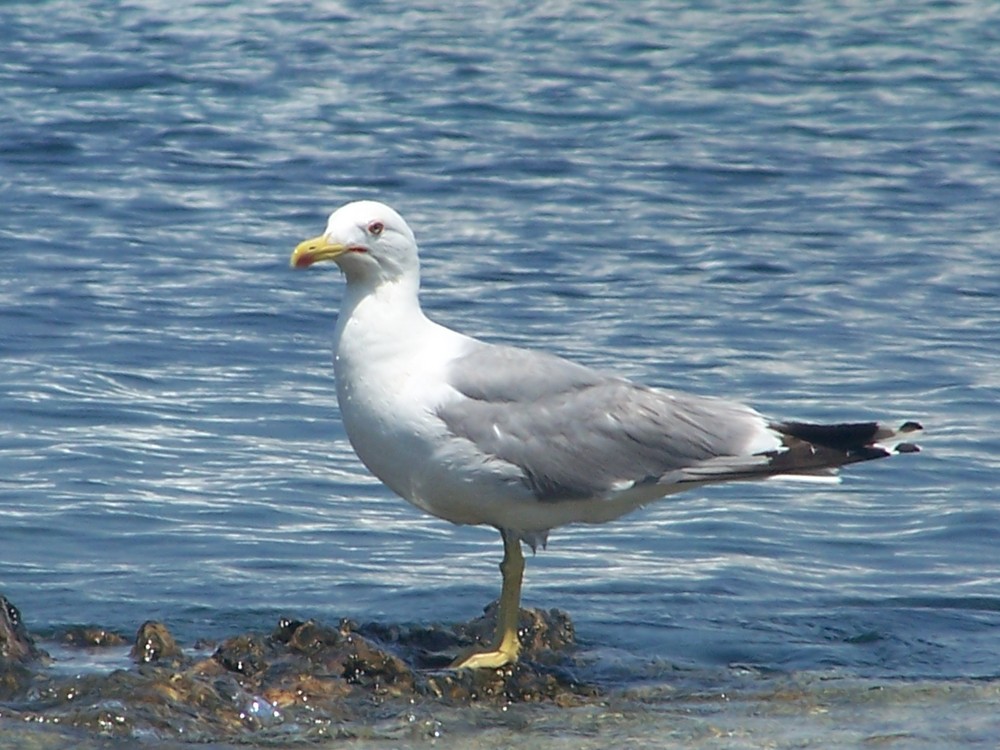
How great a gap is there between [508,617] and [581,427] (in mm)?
718

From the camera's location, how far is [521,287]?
12250mm

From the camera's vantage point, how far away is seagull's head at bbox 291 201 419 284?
6445 millimetres

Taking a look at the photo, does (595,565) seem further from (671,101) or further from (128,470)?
(671,101)

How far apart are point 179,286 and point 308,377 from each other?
228 centimetres

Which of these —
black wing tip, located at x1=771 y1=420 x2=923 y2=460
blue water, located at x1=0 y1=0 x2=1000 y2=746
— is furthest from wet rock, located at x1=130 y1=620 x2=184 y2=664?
black wing tip, located at x1=771 y1=420 x2=923 y2=460

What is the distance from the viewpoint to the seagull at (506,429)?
6406 mm

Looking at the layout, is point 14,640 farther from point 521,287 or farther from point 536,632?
point 521,287

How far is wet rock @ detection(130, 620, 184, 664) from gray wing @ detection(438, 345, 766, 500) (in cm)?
123

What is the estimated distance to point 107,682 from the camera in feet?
19.6

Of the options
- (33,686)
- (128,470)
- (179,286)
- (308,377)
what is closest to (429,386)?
(33,686)

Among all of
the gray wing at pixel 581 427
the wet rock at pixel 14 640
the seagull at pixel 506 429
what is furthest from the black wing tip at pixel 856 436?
the wet rock at pixel 14 640

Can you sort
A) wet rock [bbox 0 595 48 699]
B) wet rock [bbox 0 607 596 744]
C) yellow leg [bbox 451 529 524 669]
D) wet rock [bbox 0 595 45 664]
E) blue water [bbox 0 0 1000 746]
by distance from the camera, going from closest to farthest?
wet rock [bbox 0 607 596 744], wet rock [bbox 0 595 48 699], wet rock [bbox 0 595 45 664], yellow leg [bbox 451 529 524 669], blue water [bbox 0 0 1000 746]

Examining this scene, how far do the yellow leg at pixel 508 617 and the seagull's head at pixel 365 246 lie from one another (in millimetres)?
1054

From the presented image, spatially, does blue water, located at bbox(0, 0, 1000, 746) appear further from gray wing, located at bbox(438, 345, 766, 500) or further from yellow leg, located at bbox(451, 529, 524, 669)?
gray wing, located at bbox(438, 345, 766, 500)
